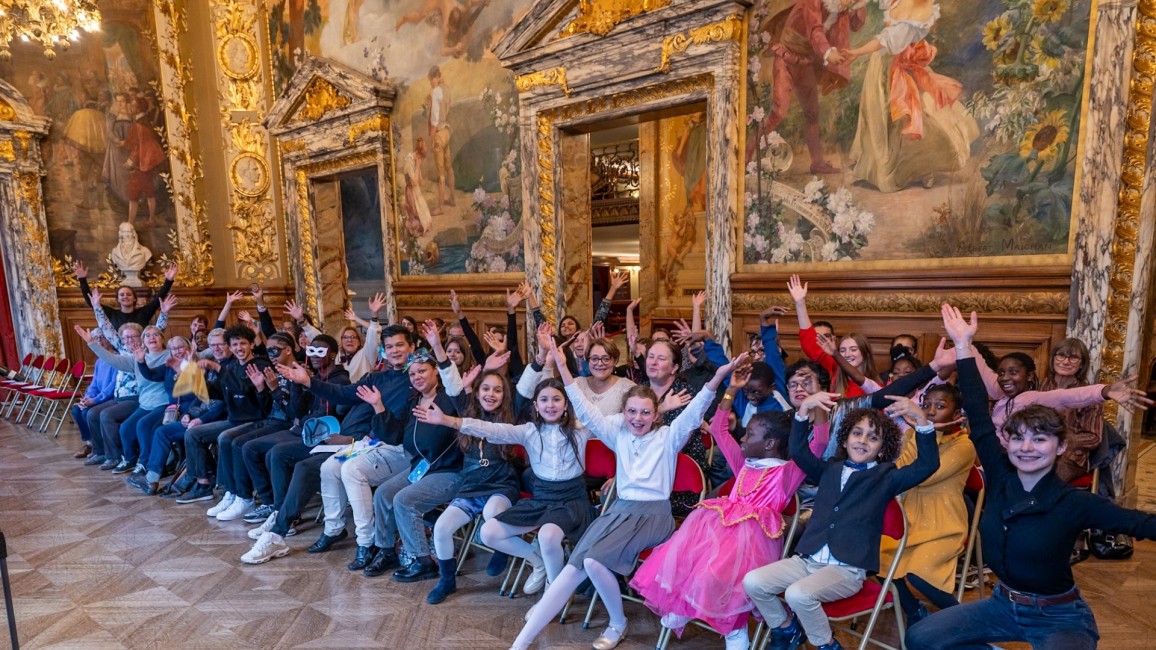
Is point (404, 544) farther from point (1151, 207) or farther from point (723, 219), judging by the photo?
→ point (1151, 207)

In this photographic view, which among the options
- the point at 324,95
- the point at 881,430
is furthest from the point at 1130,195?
the point at 324,95

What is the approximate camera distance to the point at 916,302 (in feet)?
15.9

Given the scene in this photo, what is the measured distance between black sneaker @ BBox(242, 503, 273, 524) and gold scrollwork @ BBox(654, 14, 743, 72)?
5404 mm

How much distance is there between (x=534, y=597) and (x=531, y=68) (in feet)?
18.8

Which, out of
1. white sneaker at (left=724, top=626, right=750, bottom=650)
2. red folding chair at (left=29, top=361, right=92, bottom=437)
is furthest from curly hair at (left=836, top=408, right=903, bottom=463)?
red folding chair at (left=29, top=361, right=92, bottom=437)

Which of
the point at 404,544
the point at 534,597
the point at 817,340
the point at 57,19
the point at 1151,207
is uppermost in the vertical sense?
the point at 57,19

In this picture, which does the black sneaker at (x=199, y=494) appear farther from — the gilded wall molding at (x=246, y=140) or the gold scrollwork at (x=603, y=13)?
the gilded wall molding at (x=246, y=140)

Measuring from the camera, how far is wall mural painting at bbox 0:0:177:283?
1005cm

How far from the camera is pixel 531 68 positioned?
23.0 feet

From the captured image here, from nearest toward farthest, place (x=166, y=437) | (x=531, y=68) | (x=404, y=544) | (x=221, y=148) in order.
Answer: (x=404, y=544), (x=166, y=437), (x=531, y=68), (x=221, y=148)

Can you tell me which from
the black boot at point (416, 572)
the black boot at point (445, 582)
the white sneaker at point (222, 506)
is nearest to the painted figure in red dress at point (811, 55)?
the black boot at point (445, 582)

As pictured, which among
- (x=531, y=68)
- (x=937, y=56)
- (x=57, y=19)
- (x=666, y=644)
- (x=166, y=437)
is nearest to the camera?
(x=666, y=644)

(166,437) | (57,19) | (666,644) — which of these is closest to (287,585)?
(666,644)

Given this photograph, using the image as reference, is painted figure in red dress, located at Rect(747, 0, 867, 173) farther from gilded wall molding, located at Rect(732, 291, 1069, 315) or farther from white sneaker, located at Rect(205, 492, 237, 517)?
white sneaker, located at Rect(205, 492, 237, 517)
